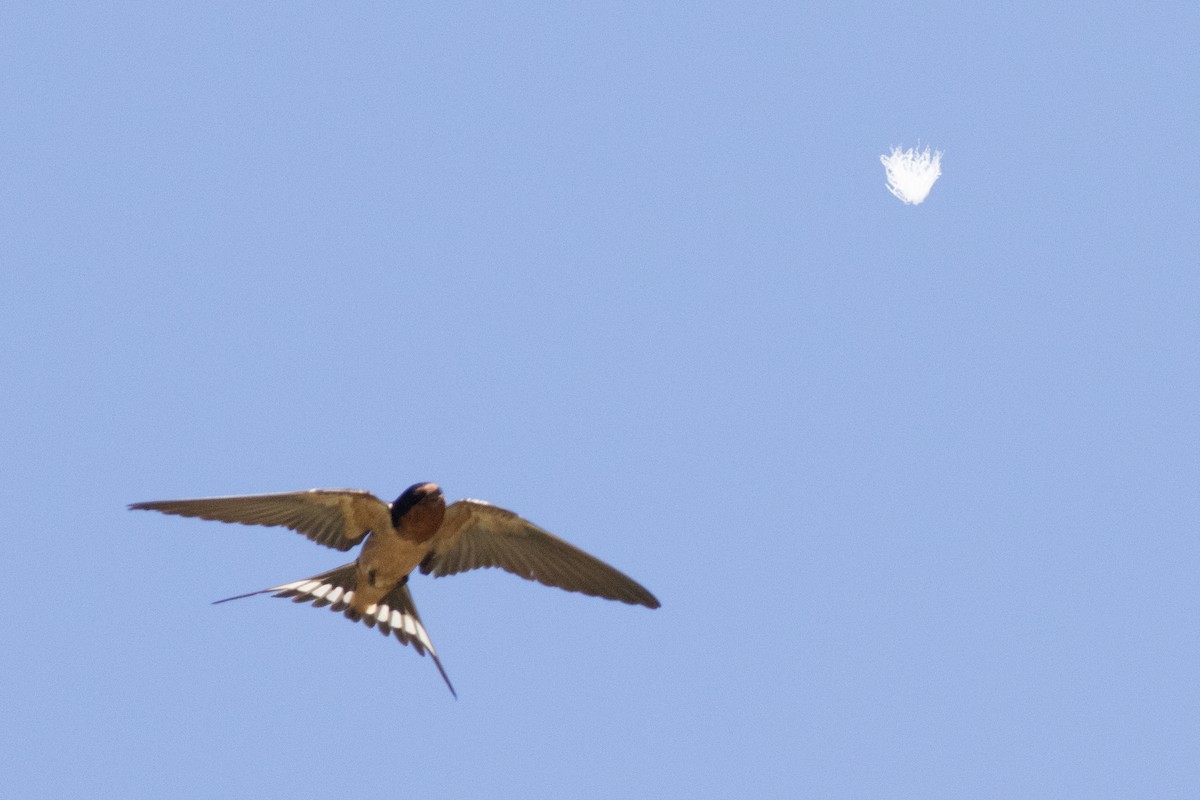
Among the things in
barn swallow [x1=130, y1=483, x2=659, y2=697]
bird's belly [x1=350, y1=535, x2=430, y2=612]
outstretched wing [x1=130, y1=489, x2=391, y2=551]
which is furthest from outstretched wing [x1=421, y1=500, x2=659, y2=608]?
outstretched wing [x1=130, y1=489, x2=391, y2=551]

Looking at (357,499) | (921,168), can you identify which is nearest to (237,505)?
(357,499)

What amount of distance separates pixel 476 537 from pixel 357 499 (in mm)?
617

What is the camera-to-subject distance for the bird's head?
812cm

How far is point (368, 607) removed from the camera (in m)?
8.27

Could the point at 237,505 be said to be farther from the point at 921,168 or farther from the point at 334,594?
the point at 921,168

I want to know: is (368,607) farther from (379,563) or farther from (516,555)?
(516,555)

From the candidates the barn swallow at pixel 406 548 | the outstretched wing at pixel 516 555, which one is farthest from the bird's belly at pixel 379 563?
the outstretched wing at pixel 516 555

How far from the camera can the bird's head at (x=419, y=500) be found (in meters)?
8.12

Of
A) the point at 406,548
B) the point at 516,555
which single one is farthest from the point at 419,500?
the point at 516,555

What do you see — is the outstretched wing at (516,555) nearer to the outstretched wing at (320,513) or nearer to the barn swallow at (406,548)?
the barn swallow at (406,548)

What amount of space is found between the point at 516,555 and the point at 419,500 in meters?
0.62

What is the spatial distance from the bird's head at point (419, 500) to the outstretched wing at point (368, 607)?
13.3 inches

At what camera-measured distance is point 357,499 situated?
8164 millimetres

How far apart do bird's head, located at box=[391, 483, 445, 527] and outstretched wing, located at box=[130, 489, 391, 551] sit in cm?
9
